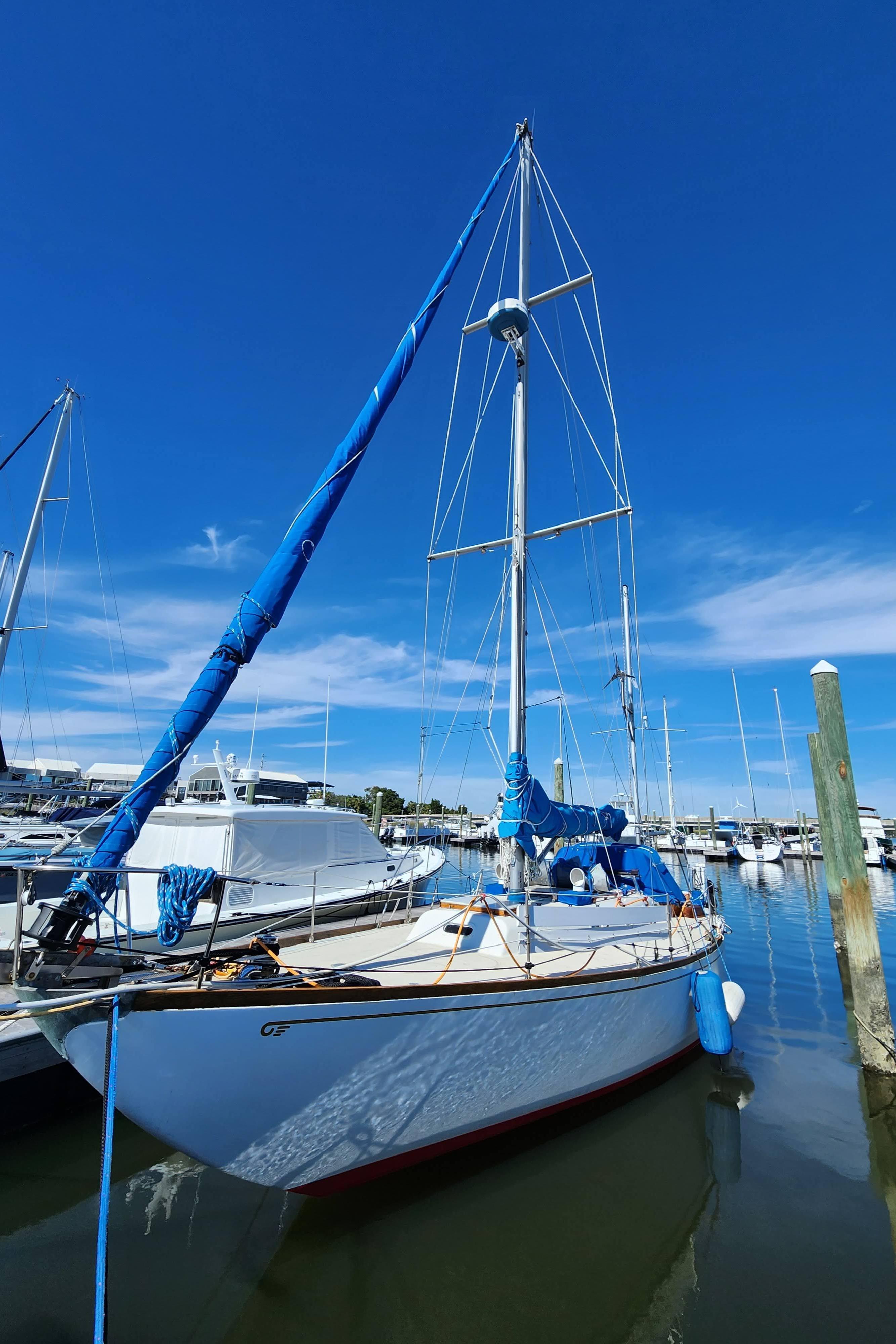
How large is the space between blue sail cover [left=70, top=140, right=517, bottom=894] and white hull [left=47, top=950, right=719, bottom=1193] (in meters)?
1.36

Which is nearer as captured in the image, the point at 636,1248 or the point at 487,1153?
the point at 636,1248

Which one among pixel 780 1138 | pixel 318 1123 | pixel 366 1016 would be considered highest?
pixel 366 1016

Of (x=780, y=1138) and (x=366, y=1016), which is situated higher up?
(x=366, y=1016)

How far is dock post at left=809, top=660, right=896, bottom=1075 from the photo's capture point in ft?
28.2

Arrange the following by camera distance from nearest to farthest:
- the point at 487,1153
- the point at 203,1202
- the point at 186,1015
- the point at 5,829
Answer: the point at 186,1015 → the point at 203,1202 → the point at 487,1153 → the point at 5,829

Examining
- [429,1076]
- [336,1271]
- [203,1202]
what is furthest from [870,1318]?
[203,1202]

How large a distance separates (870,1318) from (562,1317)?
233 centimetres

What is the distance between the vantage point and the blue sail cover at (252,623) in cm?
504

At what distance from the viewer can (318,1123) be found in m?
4.62

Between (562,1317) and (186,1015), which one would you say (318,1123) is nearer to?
(186,1015)

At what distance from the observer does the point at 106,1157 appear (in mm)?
3430

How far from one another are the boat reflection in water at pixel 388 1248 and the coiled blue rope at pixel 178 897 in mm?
2706

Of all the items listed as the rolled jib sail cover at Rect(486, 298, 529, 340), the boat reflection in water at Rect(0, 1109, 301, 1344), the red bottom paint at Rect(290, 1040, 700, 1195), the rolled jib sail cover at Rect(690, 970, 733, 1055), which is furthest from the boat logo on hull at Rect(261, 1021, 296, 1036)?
the rolled jib sail cover at Rect(486, 298, 529, 340)

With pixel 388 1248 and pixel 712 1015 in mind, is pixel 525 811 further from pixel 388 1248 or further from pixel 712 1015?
pixel 388 1248
